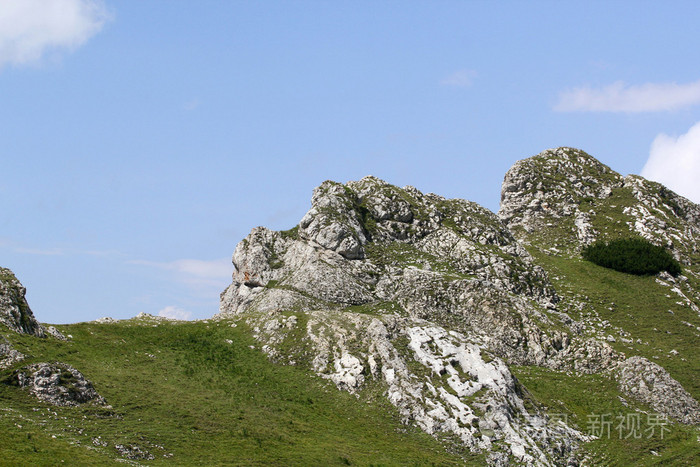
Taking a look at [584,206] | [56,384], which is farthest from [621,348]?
[56,384]

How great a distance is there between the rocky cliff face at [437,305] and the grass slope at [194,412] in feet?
10.0

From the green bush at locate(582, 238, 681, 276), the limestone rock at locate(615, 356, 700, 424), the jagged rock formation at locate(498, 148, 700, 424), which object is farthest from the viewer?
the jagged rock formation at locate(498, 148, 700, 424)

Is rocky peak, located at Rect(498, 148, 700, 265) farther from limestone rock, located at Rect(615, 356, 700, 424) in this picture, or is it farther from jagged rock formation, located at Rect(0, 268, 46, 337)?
jagged rock formation, located at Rect(0, 268, 46, 337)

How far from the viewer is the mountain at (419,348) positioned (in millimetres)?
51812

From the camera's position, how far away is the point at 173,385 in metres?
53.0

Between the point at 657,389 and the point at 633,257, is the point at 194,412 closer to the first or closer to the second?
the point at 657,389

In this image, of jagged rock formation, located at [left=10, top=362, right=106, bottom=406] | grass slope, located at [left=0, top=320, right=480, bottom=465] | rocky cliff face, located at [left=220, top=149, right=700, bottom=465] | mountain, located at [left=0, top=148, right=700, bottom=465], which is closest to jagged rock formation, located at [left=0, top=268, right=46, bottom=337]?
grass slope, located at [left=0, top=320, right=480, bottom=465]

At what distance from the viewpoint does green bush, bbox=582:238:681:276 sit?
97250 millimetres

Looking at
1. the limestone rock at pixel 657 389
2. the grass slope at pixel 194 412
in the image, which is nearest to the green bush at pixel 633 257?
the limestone rock at pixel 657 389

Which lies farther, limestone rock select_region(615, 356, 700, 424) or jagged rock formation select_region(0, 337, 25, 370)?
limestone rock select_region(615, 356, 700, 424)

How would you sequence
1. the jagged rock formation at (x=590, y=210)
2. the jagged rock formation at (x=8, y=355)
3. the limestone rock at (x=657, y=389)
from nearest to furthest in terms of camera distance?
the jagged rock formation at (x=8, y=355), the limestone rock at (x=657, y=389), the jagged rock formation at (x=590, y=210)

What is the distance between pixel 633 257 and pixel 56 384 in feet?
290

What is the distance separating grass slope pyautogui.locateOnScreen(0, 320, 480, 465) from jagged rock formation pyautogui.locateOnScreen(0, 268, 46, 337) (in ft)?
7.30

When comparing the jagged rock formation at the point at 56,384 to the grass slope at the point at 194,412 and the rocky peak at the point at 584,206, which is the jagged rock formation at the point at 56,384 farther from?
the rocky peak at the point at 584,206
